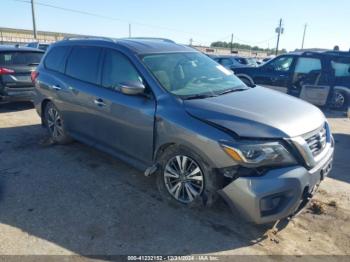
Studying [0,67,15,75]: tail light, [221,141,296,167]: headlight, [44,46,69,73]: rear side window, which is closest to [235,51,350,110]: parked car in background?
[44,46,69,73]: rear side window

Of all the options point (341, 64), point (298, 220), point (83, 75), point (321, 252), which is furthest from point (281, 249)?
point (341, 64)

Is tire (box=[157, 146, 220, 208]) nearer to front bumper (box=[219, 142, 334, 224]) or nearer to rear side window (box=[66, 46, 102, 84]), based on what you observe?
front bumper (box=[219, 142, 334, 224])

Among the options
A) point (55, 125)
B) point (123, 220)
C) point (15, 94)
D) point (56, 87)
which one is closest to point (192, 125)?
point (123, 220)

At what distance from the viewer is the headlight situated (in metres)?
3.12

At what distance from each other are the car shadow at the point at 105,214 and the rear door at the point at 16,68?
3.82 metres

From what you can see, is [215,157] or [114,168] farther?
[114,168]

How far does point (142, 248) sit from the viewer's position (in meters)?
3.14

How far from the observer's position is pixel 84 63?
5020 millimetres

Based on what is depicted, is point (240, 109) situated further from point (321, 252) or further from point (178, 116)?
point (321, 252)

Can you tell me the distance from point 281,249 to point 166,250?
42.3 inches

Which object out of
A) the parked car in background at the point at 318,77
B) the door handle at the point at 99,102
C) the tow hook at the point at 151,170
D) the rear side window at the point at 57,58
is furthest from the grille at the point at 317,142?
the parked car in background at the point at 318,77

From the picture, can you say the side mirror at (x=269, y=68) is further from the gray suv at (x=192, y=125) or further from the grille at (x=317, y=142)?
the grille at (x=317, y=142)

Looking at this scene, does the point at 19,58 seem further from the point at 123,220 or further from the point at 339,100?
the point at 339,100

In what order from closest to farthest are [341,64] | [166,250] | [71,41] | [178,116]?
[166,250]
[178,116]
[71,41]
[341,64]
